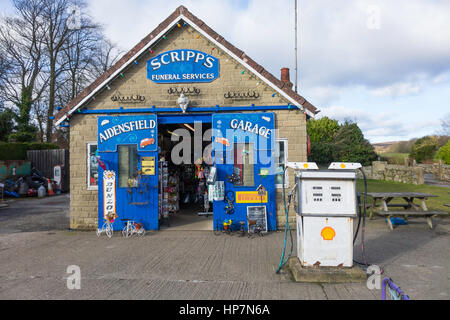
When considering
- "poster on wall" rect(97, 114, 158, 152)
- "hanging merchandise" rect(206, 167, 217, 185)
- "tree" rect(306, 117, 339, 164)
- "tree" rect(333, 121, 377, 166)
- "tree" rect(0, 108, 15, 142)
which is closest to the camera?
"hanging merchandise" rect(206, 167, 217, 185)

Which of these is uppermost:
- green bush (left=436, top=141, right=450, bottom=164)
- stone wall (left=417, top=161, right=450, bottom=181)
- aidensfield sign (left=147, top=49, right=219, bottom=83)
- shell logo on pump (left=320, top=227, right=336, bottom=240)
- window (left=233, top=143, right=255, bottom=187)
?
aidensfield sign (left=147, top=49, right=219, bottom=83)

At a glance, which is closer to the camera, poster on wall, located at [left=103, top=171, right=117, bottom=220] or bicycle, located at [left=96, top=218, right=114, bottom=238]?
bicycle, located at [left=96, top=218, right=114, bottom=238]

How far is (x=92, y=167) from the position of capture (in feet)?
30.1

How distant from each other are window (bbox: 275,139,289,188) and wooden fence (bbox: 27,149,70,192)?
678 inches

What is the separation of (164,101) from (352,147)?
26.7 metres

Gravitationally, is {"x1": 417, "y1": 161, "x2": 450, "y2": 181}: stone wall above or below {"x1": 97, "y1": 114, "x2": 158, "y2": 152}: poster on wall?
below

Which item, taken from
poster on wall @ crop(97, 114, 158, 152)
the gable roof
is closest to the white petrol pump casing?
the gable roof

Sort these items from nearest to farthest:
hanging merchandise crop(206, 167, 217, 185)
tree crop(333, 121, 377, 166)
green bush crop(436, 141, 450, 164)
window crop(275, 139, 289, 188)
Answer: hanging merchandise crop(206, 167, 217, 185)
window crop(275, 139, 289, 188)
green bush crop(436, 141, 450, 164)
tree crop(333, 121, 377, 166)

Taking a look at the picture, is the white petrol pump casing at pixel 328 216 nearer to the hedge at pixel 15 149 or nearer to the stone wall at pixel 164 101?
the stone wall at pixel 164 101

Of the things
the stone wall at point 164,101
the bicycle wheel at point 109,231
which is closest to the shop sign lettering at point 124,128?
the stone wall at point 164,101

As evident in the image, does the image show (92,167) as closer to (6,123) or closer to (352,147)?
(6,123)

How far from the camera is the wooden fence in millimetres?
21172

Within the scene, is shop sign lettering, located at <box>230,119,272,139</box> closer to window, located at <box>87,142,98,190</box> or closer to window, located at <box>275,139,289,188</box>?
window, located at <box>275,139,289,188</box>
